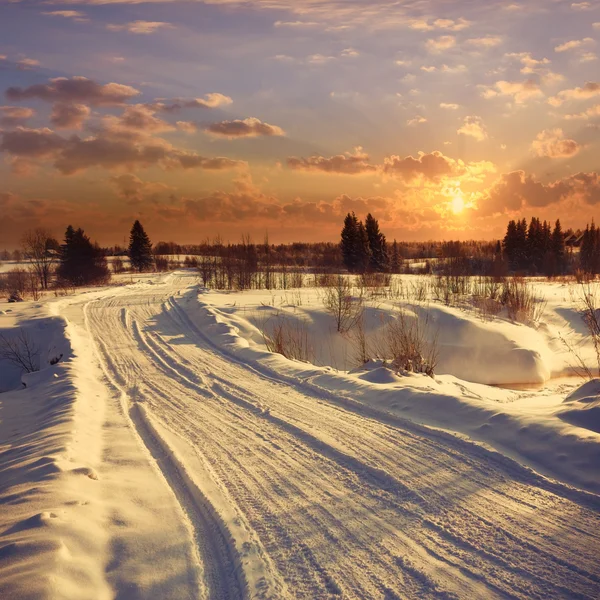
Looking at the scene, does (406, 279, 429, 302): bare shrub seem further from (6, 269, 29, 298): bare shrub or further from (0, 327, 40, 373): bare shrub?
(6, 269, 29, 298): bare shrub

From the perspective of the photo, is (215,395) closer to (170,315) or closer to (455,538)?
(455,538)

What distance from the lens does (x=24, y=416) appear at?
6.17 metres

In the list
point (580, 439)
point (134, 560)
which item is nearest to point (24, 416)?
point (134, 560)

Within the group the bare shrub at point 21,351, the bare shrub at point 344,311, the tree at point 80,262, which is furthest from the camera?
the tree at point 80,262

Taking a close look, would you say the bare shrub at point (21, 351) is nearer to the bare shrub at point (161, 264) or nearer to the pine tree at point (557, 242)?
the bare shrub at point (161, 264)

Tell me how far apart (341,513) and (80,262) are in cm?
4386

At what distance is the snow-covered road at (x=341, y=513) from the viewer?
8.64 ft

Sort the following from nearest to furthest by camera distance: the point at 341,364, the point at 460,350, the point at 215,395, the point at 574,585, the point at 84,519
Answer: the point at 574,585 → the point at 84,519 → the point at 215,395 → the point at 341,364 → the point at 460,350

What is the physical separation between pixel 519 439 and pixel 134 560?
363cm

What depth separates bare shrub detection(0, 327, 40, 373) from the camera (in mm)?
11271

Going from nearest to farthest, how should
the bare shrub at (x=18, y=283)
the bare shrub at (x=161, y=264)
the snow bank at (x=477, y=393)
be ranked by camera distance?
the snow bank at (x=477, y=393) → the bare shrub at (x=18, y=283) → the bare shrub at (x=161, y=264)

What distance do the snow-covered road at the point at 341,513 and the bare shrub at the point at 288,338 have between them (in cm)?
391

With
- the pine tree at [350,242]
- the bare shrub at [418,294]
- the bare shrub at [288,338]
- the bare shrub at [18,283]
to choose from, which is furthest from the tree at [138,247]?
the bare shrub at [288,338]

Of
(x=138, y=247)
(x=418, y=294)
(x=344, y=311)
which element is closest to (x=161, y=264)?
(x=138, y=247)
